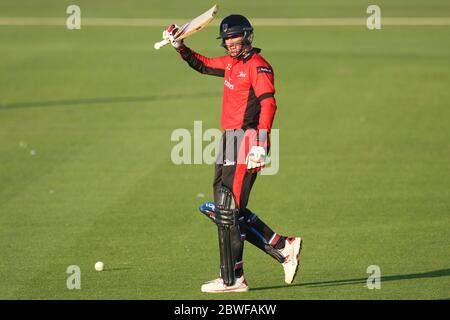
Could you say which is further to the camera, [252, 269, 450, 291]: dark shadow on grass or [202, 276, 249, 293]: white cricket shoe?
[252, 269, 450, 291]: dark shadow on grass

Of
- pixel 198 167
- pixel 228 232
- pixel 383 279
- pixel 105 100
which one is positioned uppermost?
pixel 105 100

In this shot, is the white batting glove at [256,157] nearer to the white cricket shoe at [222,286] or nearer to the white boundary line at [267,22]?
the white cricket shoe at [222,286]

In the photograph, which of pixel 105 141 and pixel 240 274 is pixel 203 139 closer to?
pixel 105 141

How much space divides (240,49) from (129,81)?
49.8 feet

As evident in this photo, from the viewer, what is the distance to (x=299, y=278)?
1004 centimetres

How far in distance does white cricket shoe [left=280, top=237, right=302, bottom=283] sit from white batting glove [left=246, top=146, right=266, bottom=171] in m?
1.08

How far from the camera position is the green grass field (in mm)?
10258

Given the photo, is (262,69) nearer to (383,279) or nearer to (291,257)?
(291,257)

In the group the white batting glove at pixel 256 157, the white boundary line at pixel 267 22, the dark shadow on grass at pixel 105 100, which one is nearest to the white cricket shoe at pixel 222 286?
the white batting glove at pixel 256 157

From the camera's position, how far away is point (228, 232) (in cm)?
945

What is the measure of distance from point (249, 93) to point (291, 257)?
1672 mm

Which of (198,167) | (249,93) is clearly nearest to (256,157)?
(249,93)

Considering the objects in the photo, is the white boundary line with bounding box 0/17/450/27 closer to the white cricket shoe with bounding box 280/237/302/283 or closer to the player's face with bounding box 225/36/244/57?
the player's face with bounding box 225/36/244/57

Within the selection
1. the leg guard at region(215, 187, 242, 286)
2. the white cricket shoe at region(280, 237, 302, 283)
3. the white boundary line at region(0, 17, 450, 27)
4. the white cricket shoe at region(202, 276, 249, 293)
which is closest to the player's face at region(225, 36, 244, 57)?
the leg guard at region(215, 187, 242, 286)
